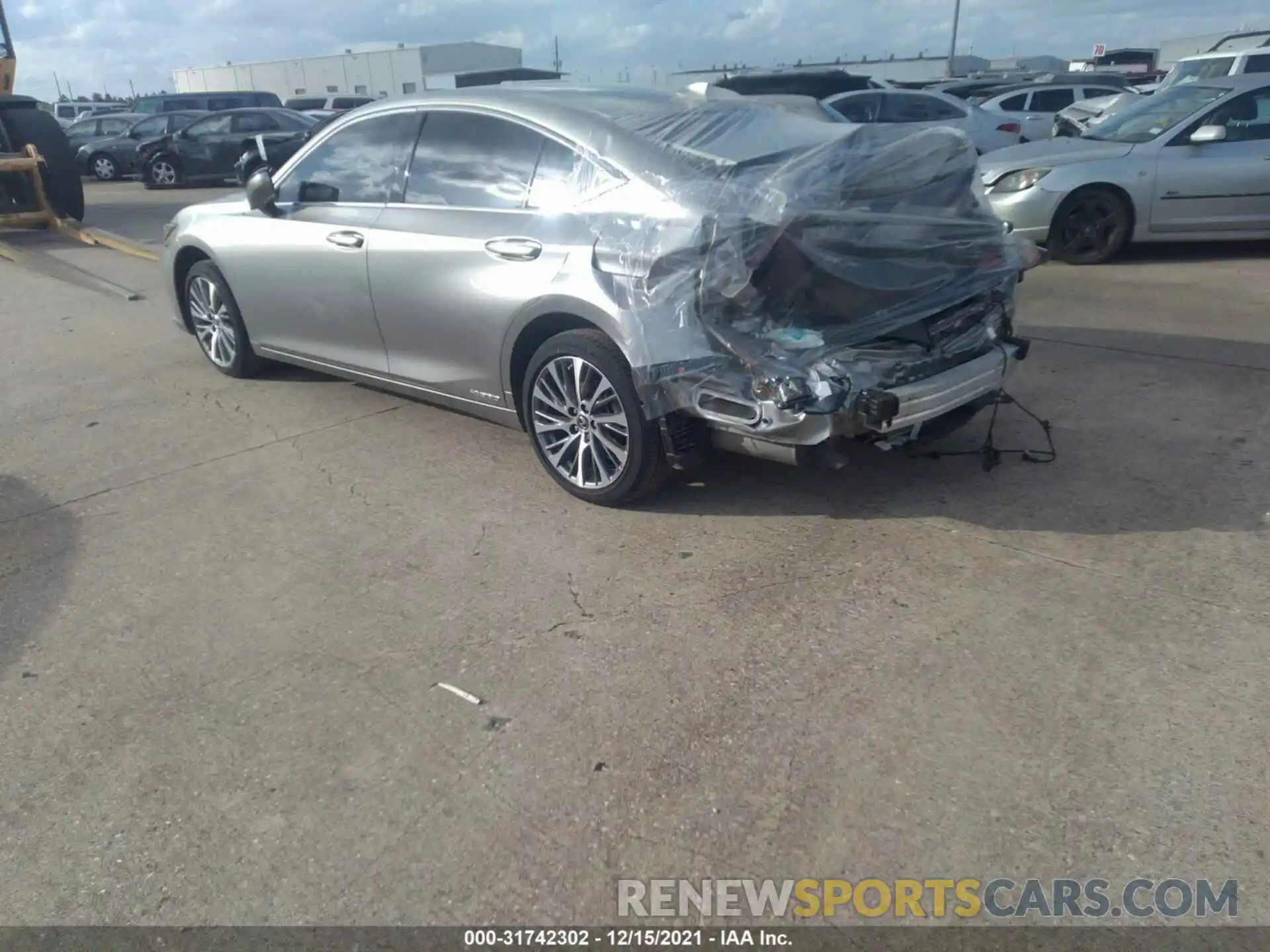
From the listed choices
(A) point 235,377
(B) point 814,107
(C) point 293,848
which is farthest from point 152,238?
(C) point 293,848

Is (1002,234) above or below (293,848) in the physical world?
above

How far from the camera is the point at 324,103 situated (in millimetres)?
29203

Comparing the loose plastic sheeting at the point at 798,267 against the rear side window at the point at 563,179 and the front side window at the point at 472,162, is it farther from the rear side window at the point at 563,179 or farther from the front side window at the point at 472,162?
the front side window at the point at 472,162

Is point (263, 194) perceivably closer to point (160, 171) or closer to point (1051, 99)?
point (1051, 99)

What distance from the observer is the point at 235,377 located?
257 inches

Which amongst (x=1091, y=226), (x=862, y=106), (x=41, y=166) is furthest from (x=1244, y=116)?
(x=41, y=166)

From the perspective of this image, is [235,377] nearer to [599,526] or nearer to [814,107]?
[599,526]

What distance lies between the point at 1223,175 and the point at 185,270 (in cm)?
854

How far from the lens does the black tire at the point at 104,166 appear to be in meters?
22.5

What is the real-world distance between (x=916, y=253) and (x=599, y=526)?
173 cm

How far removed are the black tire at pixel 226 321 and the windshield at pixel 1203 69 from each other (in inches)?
619

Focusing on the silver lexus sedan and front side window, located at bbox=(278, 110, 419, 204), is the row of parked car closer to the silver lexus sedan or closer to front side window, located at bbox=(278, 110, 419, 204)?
front side window, located at bbox=(278, 110, 419, 204)

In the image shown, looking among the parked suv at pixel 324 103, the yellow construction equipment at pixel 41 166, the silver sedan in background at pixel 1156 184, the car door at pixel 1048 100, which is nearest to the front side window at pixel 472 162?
the silver sedan in background at pixel 1156 184

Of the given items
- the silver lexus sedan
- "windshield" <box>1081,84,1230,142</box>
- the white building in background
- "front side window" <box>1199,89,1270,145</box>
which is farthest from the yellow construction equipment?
the white building in background
